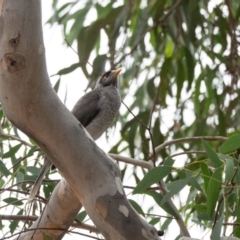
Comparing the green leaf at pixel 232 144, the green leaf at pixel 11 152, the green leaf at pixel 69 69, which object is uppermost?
the green leaf at pixel 69 69

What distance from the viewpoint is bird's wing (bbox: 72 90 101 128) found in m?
3.46

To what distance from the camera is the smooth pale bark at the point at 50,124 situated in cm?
171

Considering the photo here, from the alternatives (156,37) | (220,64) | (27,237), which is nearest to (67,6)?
(156,37)

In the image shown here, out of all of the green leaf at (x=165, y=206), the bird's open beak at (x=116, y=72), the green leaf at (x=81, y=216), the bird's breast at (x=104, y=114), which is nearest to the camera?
the green leaf at (x=165, y=206)

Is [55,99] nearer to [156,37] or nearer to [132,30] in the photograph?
[156,37]

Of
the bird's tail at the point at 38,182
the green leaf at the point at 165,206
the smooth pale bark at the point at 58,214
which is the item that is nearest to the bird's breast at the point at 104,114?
the bird's tail at the point at 38,182

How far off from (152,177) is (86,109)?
4.64 feet

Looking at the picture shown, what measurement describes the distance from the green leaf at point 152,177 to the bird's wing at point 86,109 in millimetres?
1315

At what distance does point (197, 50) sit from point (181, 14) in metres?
0.29

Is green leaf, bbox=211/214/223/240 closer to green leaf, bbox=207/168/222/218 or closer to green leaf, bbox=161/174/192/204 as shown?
green leaf, bbox=207/168/222/218

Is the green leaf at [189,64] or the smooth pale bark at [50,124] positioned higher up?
the green leaf at [189,64]

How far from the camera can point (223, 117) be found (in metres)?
3.80

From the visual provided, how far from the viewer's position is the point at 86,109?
351cm

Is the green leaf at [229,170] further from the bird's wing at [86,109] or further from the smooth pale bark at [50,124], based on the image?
the bird's wing at [86,109]
